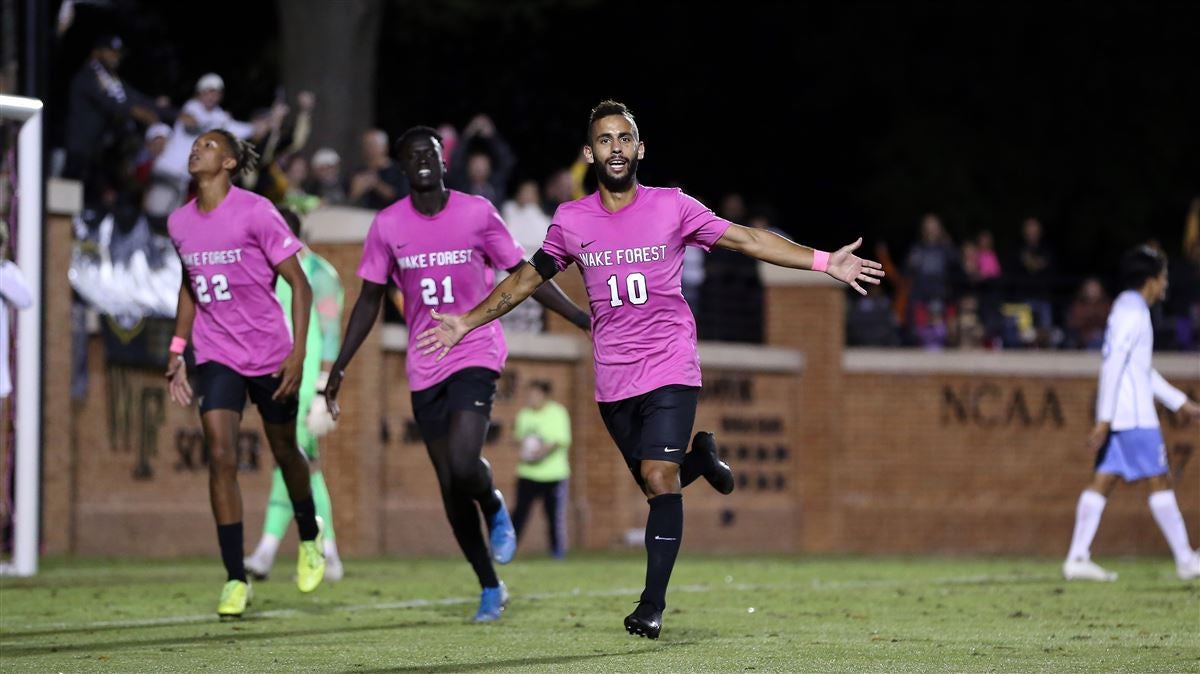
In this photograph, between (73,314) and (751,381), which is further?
(751,381)

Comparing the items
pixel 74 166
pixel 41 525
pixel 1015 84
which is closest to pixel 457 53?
pixel 1015 84

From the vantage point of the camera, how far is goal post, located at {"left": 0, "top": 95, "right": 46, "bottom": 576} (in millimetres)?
13883

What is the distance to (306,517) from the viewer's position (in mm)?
11391

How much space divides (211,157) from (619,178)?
253cm

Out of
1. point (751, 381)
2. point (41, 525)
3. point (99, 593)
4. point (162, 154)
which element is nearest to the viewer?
point (99, 593)

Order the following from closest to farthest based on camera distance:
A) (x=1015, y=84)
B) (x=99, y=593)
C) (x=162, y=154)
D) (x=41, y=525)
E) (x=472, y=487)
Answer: (x=472, y=487), (x=99, y=593), (x=41, y=525), (x=162, y=154), (x=1015, y=84)

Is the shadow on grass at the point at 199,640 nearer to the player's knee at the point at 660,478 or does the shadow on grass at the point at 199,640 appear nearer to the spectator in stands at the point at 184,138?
the player's knee at the point at 660,478

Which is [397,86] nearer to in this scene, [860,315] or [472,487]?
[860,315]

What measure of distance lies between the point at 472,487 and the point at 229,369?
4.51ft

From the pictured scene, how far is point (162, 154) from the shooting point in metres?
18.3

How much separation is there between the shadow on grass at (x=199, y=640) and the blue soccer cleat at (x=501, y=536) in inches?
19.7

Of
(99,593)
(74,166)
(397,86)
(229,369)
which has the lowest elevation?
(99,593)

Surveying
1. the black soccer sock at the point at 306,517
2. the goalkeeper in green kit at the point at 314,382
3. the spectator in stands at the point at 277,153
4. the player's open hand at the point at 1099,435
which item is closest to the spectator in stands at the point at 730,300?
the spectator in stands at the point at 277,153

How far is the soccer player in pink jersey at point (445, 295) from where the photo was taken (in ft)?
35.3
